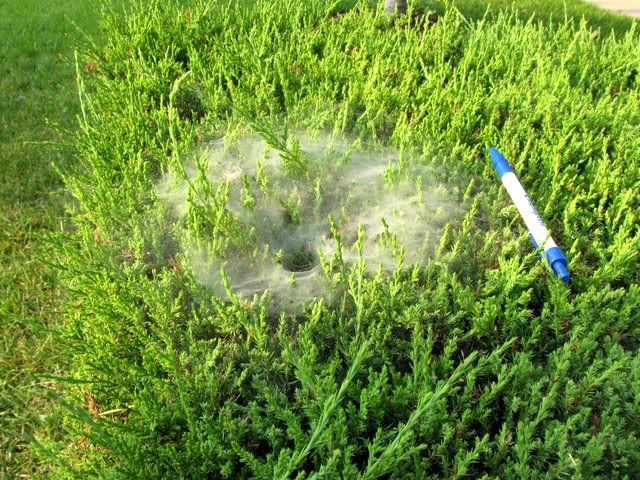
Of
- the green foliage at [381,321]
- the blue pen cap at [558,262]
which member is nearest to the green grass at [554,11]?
the green foliage at [381,321]

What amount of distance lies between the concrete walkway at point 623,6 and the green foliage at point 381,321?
15.4 feet

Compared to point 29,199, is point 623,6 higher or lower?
higher

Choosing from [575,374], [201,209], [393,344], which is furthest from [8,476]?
[575,374]

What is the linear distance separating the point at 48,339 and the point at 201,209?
105 centimetres

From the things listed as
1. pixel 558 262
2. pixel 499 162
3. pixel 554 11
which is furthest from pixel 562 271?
pixel 554 11

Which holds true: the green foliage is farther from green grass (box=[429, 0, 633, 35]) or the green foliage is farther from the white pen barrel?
green grass (box=[429, 0, 633, 35])

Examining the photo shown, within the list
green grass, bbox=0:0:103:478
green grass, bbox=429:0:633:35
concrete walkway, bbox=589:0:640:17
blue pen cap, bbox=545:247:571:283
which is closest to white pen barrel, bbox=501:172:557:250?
blue pen cap, bbox=545:247:571:283

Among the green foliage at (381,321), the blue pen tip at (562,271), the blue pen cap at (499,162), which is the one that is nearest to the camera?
the green foliage at (381,321)

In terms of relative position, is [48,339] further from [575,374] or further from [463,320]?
[575,374]

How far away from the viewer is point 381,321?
1896 mm

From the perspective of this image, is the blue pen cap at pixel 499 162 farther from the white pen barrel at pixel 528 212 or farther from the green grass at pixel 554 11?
the green grass at pixel 554 11

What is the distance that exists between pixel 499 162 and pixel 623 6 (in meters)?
6.17

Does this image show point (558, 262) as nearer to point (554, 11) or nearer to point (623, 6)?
point (554, 11)

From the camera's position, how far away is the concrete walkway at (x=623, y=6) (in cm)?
689
